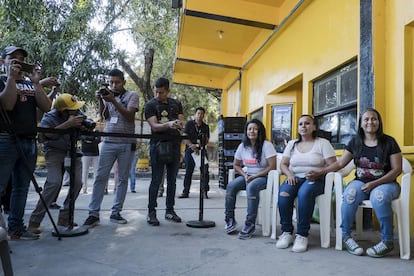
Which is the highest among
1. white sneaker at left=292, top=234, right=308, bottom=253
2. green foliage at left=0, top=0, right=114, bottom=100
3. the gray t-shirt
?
green foliage at left=0, top=0, right=114, bottom=100

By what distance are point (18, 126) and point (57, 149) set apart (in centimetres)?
62

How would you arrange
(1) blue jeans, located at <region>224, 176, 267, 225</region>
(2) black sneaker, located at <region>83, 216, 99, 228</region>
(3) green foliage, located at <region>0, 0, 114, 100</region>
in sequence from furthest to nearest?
(3) green foliage, located at <region>0, 0, 114, 100</region>, (2) black sneaker, located at <region>83, 216, 99, 228</region>, (1) blue jeans, located at <region>224, 176, 267, 225</region>

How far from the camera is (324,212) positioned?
3.22 metres

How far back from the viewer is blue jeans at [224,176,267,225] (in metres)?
3.53

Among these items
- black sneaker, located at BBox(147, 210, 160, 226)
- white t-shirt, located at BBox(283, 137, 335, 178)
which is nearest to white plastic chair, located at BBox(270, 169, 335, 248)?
white t-shirt, located at BBox(283, 137, 335, 178)

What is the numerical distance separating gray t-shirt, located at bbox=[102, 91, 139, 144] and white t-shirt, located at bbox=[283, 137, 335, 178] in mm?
1774

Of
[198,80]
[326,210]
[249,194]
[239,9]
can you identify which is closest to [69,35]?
[239,9]

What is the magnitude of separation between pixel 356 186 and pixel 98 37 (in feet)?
26.4

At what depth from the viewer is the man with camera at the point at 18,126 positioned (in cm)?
290

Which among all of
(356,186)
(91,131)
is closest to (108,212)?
(91,131)

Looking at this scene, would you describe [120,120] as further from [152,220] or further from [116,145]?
[152,220]

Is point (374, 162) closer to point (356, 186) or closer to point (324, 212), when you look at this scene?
point (356, 186)

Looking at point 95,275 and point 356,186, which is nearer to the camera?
point 95,275

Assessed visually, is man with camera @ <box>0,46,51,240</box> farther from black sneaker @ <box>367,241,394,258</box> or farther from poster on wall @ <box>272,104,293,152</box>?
poster on wall @ <box>272,104,293,152</box>
